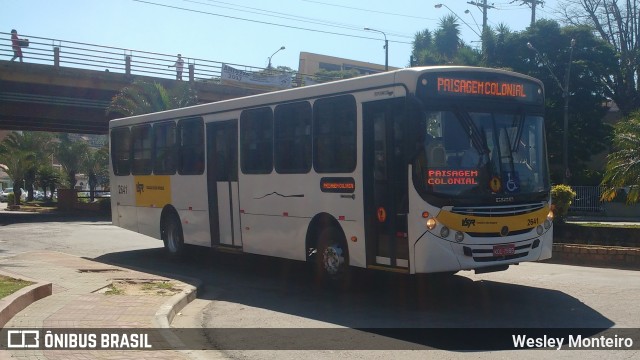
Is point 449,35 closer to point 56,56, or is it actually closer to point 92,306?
point 56,56

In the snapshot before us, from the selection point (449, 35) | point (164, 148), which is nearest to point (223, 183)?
point (164, 148)

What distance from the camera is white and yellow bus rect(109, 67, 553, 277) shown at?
10172mm

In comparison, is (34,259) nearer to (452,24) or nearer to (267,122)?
(267,122)

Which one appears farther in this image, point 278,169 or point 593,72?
point 593,72

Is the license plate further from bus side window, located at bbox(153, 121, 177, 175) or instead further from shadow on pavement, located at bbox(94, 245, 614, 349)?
bus side window, located at bbox(153, 121, 177, 175)

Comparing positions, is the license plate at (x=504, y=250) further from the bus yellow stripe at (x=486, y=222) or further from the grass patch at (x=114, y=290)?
the grass patch at (x=114, y=290)

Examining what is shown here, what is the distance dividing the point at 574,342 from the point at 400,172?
344 centimetres

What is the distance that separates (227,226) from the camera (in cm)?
1484

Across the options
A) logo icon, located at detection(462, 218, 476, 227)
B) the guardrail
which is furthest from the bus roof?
the guardrail

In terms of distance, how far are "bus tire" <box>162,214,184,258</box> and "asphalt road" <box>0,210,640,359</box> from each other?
0.54 m

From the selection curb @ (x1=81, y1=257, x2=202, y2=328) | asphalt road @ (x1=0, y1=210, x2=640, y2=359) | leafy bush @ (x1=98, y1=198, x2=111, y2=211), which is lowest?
asphalt road @ (x1=0, y1=210, x2=640, y2=359)

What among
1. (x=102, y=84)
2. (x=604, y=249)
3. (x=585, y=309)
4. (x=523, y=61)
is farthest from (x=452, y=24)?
(x=585, y=309)

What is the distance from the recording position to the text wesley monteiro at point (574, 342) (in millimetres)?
7986

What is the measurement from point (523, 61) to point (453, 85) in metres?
39.8
